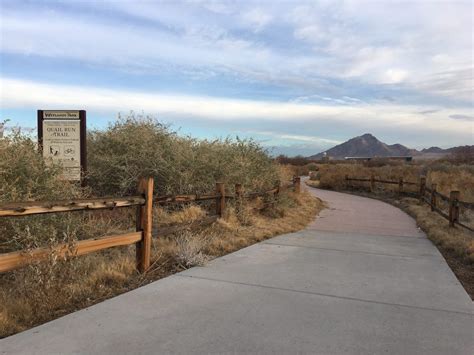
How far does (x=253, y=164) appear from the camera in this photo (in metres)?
15.1

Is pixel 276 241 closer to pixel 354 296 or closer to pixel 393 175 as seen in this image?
pixel 354 296

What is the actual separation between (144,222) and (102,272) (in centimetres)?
85

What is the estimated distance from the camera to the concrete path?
3.99 m

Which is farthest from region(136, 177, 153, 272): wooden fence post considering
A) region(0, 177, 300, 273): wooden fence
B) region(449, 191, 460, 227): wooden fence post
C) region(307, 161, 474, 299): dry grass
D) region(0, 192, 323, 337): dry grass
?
region(449, 191, 460, 227): wooden fence post

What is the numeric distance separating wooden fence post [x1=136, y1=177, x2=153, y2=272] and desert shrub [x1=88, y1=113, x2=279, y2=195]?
495 centimetres

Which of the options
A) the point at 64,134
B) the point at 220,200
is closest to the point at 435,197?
the point at 220,200

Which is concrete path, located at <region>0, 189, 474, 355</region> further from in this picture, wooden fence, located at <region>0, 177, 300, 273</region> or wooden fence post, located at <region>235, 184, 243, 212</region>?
wooden fence post, located at <region>235, 184, 243, 212</region>

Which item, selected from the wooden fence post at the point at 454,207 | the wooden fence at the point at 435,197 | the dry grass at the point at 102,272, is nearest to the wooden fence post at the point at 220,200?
the dry grass at the point at 102,272

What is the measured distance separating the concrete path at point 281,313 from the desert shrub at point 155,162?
4.45 metres

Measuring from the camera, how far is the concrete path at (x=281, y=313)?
3.99 meters

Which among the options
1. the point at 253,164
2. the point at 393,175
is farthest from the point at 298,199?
the point at 393,175

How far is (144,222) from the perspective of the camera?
6234 mm

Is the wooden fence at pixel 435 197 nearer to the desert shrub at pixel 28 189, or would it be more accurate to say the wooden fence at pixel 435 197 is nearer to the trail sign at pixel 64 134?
the desert shrub at pixel 28 189

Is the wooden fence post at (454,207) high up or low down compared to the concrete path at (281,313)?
up
